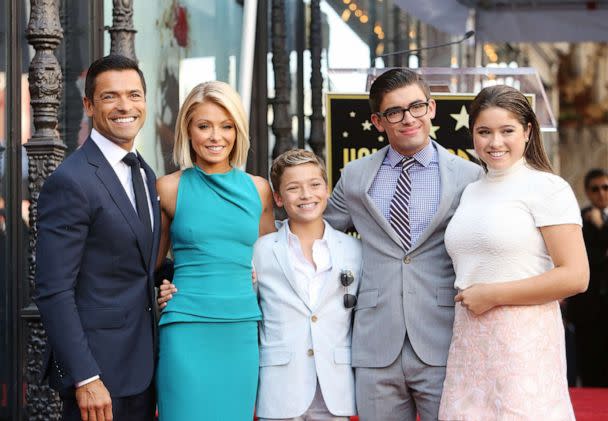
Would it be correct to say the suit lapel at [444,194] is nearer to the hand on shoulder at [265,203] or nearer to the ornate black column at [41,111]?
the hand on shoulder at [265,203]

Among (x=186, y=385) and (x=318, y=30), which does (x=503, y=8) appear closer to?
(x=318, y=30)

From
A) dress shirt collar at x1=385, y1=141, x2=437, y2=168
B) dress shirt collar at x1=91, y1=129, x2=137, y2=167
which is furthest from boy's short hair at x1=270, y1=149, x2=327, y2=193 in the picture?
dress shirt collar at x1=91, y1=129, x2=137, y2=167

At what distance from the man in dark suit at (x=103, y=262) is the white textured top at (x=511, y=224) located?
1.07 m

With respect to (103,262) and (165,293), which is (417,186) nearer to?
(165,293)

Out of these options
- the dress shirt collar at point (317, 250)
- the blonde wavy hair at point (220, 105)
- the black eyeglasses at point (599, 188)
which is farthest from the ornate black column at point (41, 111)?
the black eyeglasses at point (599, 188)

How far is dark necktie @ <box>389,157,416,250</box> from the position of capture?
13.7ft

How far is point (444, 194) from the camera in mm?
4156

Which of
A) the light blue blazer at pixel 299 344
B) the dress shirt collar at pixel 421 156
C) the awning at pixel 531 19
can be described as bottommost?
the light blue blazer at pixel 299 344

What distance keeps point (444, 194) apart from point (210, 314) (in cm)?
94

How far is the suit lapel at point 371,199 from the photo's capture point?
13.7 feet

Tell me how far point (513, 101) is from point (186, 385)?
4.89ft

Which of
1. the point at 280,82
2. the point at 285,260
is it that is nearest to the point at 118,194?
the point at 285,260

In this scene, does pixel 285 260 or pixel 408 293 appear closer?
pixel 408 293

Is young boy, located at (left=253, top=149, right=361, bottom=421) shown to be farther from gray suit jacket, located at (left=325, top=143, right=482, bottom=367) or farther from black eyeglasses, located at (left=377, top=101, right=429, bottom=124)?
black eyeglasses, located at (left=377, top=101, right=429, bottom=124)
